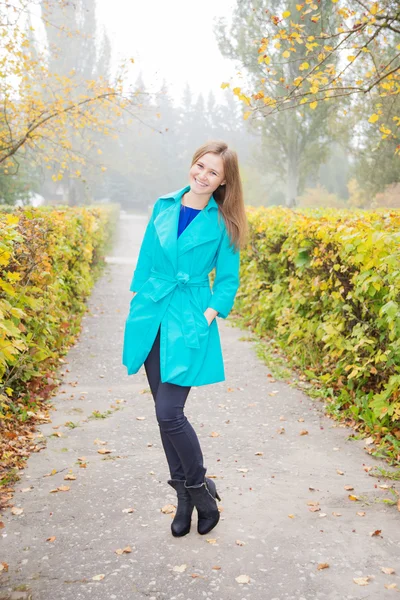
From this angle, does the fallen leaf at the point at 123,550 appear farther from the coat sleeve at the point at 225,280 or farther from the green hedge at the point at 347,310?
the green hedge at the point at 347,310

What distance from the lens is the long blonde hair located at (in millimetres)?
3285

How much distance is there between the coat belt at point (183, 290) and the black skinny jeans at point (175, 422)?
0.18 m

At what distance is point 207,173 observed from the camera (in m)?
3.26

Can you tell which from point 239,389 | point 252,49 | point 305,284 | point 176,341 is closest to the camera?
point 176,341

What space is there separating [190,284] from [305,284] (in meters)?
3.89

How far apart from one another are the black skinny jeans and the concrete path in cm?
42

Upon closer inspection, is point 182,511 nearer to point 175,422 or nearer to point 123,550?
point 123,550

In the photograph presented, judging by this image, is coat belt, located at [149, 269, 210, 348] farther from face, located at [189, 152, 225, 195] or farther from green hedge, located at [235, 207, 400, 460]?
green hedge, located at [235, 207, 400, 460]

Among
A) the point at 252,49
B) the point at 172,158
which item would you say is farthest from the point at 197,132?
the point at 252,49

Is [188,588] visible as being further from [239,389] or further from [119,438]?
[239,389]

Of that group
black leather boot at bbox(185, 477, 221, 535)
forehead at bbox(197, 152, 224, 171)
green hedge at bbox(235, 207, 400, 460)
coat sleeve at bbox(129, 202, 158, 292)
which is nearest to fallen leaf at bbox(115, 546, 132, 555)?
black leather boot at bbox(185, 477, 221, 535)

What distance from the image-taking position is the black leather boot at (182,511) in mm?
3273

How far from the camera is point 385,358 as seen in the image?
4.72m

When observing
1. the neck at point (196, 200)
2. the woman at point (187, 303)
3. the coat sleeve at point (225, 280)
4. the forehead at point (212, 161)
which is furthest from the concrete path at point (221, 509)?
the forehead at point (212, 161)
